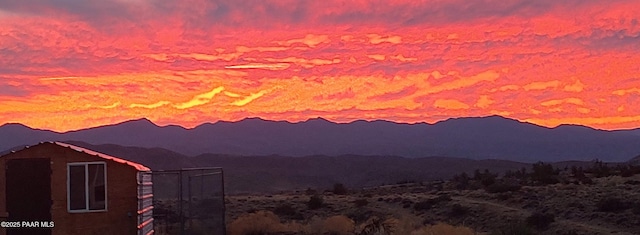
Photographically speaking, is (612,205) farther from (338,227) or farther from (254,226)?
(254,226)

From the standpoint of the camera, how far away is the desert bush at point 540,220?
34750 millimetres

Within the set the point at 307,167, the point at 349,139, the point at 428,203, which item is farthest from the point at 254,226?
the point at 349,139

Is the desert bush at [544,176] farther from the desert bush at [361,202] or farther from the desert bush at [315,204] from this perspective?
the desert bush at [315,204]

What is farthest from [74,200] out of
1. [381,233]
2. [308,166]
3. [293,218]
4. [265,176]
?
[308,166]

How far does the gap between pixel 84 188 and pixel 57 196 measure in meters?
0.76

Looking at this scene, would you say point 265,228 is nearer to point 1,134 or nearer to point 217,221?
point 217,221

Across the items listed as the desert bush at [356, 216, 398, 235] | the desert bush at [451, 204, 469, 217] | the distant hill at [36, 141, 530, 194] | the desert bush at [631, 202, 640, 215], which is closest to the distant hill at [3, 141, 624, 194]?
the distant hill at [36, 141, 530, 194]

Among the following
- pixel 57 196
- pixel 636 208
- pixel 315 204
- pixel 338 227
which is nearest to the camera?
pixel 57 196

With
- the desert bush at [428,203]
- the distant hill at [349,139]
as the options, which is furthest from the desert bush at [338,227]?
the distant hill at [349,139]

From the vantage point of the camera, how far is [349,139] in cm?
18512

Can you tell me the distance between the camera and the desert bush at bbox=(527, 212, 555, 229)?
1368 inches

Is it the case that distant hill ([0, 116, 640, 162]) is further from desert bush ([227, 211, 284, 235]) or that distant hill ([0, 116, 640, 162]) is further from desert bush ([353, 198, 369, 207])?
desert bush ([227, 211, 284, 235])

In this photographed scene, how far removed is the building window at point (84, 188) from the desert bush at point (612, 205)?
→ 20.2m

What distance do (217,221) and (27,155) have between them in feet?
26.5
